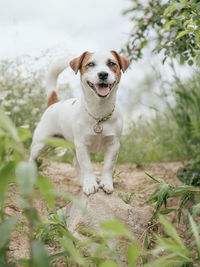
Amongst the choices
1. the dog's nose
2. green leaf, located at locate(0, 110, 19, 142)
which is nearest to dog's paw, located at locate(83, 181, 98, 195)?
the dog's nose

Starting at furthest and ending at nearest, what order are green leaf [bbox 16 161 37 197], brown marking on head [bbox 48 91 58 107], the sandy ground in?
brown marking on head [bbox 48 91 58 107] < the sandy ground < green leaf [bbox 16 161 37 197]

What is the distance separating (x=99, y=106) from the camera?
79.2 inches

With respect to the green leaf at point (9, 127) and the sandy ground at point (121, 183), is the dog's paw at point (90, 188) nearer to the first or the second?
the sandy ground at point (121, 183)

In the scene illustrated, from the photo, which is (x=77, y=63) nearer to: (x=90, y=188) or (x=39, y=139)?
(x=39, y=139)

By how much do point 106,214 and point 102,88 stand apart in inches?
30.2

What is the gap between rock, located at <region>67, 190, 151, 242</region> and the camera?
6.00 ft

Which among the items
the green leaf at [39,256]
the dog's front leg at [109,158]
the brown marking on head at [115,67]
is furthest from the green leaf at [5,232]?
the brown marking on head at [115,67]

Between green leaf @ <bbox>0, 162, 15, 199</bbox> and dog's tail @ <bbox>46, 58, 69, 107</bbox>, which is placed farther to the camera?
dog's tail @ <bbox>46, 58, 69, 107</bbox>

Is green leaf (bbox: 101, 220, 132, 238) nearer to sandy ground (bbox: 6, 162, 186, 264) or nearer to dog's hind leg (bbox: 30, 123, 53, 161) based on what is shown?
sandy ground (bbox: 6, 162, 186, 264)

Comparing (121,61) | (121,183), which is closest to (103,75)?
(121,61)

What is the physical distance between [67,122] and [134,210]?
78 cm

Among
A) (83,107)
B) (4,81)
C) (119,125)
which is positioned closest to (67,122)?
(83,107)

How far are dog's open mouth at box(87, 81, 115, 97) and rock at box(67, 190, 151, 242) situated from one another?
2.06ft

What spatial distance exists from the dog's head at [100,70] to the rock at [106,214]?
2.13 ft
